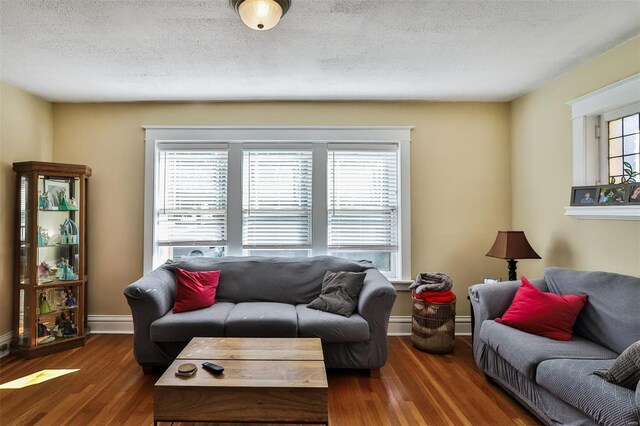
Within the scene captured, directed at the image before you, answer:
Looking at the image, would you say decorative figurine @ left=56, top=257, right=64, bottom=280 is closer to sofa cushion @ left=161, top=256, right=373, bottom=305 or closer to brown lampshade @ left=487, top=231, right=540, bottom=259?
sofa cushion @ left=161, top=256, right=373, bottom=305

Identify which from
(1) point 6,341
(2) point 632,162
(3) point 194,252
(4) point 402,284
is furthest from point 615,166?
(1) point 6,341

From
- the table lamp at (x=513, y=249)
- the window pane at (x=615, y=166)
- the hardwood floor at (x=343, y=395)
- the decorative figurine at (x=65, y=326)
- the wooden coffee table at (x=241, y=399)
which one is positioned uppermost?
the window pane at (x=615, y=166)

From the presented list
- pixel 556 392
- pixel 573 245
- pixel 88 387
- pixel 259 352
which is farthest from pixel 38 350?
pixel 573 245

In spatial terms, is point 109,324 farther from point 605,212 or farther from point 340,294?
point 605,212

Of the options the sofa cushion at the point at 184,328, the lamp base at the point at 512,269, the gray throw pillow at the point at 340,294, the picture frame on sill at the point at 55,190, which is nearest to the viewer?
the sofa cushion at the point at 184,328

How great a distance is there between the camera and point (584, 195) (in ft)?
9.59

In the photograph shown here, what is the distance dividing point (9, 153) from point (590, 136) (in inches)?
217

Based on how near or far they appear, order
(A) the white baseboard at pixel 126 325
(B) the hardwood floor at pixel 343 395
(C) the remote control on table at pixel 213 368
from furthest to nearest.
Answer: (A) the white baseboard at pixel 126 325 → (B) the hardwood floor at pixel 343 395 → (C) the remote control on table at pixel 213 368

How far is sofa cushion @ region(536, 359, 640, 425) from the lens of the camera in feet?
5.29

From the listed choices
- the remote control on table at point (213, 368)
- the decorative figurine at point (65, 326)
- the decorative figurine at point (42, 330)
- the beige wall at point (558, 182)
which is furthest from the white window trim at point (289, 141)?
the remote control on table at point (213, 368)

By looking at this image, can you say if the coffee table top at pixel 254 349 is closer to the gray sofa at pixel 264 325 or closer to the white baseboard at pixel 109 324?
the gray sofa at pixel 264 325

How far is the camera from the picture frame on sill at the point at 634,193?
2487 mm

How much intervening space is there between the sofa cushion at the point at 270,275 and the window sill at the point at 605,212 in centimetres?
192

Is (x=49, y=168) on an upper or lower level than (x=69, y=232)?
upper
